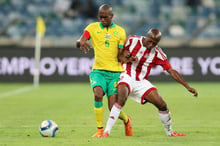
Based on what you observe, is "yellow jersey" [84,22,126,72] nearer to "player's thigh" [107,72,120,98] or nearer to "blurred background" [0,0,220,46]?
"player's thigh" [107,72,120,98]

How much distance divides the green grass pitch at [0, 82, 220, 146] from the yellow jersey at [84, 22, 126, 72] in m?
1.20

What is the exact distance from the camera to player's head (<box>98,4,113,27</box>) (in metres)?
11.1

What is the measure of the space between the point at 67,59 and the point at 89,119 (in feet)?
45.3

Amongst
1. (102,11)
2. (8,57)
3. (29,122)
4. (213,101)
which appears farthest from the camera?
(8,57)

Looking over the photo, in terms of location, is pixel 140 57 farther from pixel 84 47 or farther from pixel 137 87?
pixel 84 47

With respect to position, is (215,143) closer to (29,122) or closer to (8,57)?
(29,122)

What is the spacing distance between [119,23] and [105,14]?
16579mm

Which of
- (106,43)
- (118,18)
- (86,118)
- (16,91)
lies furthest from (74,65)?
(106,43)

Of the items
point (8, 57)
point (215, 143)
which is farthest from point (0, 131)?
point (8, 57)

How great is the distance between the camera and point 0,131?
11930 millimetres

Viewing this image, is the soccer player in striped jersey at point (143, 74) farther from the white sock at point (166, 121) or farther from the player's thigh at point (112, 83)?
the player's thigh at point (112, 83)

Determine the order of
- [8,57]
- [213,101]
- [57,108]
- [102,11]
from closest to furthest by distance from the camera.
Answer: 1. [102,11]
2. [57,108]
3. [213,101]
4. [8,57]

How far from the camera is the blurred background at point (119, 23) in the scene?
91.9 ft

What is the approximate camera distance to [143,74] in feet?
37.6
